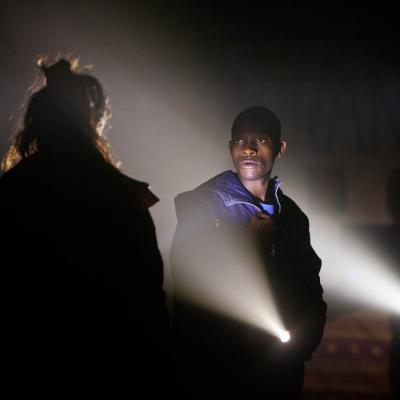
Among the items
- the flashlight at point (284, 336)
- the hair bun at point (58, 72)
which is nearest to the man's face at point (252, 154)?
the flashlight at point (284, 336)

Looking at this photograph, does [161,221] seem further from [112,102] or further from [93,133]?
[93,133]

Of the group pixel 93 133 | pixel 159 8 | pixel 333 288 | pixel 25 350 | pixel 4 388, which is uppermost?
pixel 159 8

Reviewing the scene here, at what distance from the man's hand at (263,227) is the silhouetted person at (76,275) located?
1133 mm

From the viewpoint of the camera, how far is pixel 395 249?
578 cm

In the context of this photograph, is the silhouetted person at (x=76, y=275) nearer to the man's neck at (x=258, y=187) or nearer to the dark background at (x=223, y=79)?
the man's neck at (x=258, y=187)

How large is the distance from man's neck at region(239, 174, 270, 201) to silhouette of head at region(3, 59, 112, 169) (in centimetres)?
124

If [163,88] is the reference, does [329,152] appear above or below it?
above

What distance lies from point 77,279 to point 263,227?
1.39m

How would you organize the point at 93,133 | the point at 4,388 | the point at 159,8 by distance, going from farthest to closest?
the point at 159,8, the point at 93,133, the point at 4,388

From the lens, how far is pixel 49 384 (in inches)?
64.9

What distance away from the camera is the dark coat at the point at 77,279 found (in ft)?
5.38

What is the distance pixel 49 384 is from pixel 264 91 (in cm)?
557

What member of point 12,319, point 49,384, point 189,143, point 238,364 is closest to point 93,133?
point 12,319

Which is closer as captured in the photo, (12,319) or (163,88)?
(12,319)
